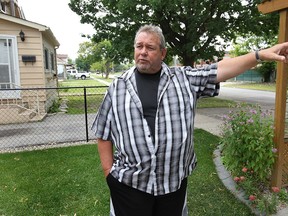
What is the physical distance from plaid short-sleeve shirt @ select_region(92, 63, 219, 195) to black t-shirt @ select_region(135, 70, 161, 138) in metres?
0.03

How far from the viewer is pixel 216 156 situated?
16.7 feet

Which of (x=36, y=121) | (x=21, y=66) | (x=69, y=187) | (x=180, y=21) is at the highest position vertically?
(x=180, y=21)

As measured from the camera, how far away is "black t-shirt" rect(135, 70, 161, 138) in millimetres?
1730

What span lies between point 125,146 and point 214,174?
2.89 metres

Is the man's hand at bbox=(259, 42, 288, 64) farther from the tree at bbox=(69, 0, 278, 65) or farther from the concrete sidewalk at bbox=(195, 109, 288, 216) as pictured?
the tree at bbox=(69, 0, 278, 65)

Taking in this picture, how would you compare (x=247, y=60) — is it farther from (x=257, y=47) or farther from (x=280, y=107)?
(x=257, y=47)

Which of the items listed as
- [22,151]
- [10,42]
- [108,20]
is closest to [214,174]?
[22,151]

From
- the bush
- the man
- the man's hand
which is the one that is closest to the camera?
the man's hand

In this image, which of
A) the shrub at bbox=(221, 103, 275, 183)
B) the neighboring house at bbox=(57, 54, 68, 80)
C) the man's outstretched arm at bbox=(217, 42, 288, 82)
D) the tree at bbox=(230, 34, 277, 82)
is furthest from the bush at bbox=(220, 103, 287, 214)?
the neighboring house at bbox=(57, 54, 68, 80)

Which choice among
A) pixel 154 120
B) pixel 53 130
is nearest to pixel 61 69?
pixel 53 130

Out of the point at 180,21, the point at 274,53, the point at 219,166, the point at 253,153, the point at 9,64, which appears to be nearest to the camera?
the point at 274,53

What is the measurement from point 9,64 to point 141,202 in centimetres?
891

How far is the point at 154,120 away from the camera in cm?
172

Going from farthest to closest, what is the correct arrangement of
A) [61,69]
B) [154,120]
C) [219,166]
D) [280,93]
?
1. [61,69]
2. [219,166]
3. [280,93]
4. [154,120]
